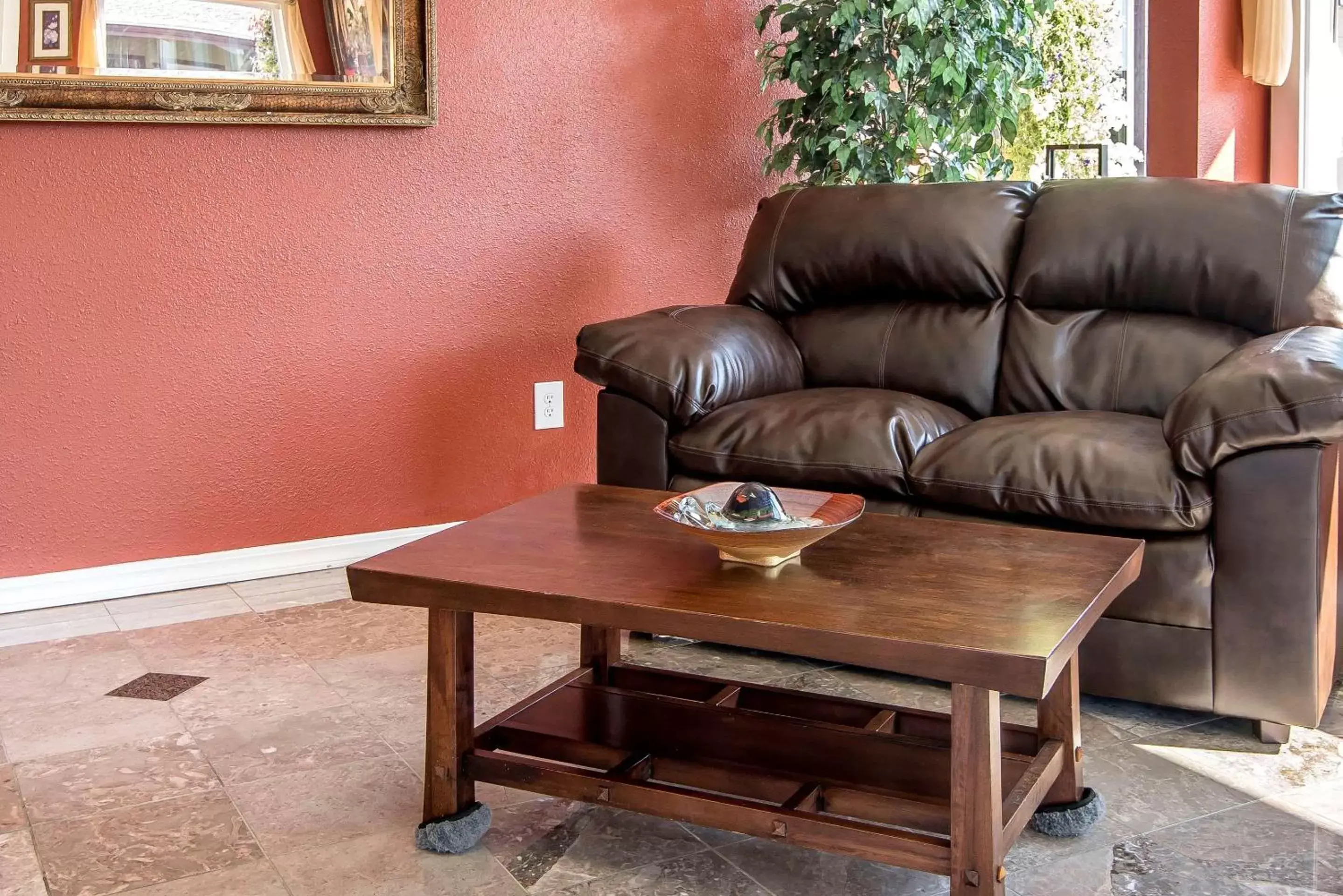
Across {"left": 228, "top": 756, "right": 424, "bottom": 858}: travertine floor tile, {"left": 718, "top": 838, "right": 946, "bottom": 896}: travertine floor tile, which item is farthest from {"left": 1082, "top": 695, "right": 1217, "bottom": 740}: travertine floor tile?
{"left": 228, "top": 756, "right": 424, "bottom": 858}: travertine floor tile

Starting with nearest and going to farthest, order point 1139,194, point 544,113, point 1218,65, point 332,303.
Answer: point 1139,194, point 332,303, point 544,113, point 1218,65

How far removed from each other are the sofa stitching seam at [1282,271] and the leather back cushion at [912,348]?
560 mm

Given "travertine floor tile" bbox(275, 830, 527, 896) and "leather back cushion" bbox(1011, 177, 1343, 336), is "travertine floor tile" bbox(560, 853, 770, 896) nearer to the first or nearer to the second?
"travertine floor tile" bbox(275, 830, 527, 896)

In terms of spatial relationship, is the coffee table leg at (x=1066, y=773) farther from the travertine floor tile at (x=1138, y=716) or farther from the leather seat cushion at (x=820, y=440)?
the leather seat cushion at (x=820, y=440)

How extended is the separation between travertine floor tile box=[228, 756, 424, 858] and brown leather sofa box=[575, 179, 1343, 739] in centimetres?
87

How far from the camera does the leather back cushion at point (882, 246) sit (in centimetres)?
288

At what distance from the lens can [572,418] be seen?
3.62 m

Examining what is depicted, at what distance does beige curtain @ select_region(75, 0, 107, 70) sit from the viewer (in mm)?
2818

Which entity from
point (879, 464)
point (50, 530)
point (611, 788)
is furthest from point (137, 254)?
point (611, 788)

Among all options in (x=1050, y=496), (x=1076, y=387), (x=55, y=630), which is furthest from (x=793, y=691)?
(x=55, y=630)

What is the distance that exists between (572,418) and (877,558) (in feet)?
6.59

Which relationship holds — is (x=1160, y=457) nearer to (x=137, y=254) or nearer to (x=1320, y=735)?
(x=1320, y=735)

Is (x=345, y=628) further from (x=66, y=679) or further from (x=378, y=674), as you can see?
(x=66, y=679)

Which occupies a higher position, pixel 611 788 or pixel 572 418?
pixel 572 418
